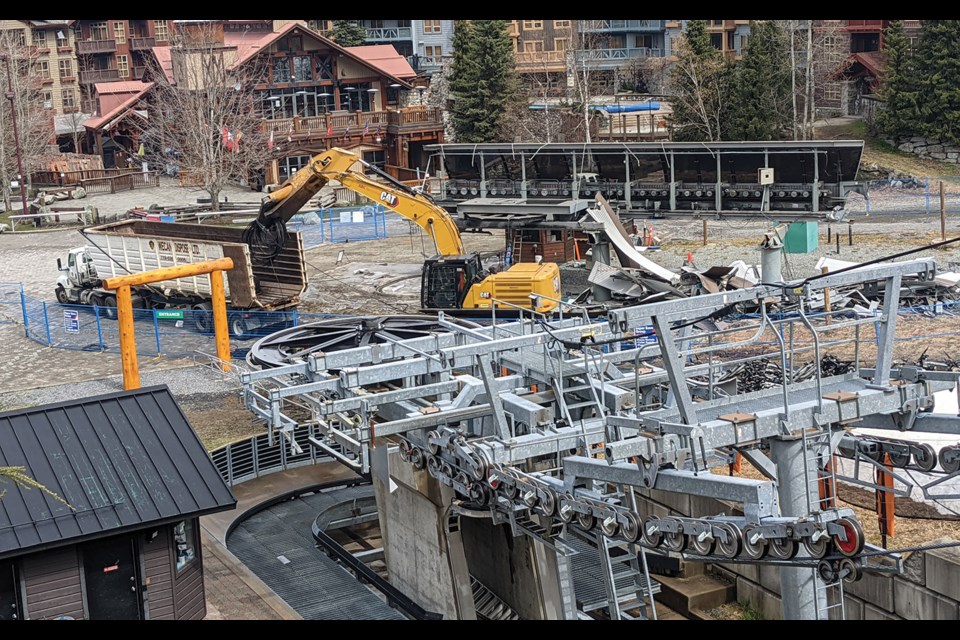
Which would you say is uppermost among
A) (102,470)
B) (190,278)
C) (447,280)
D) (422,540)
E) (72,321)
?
(190,278)

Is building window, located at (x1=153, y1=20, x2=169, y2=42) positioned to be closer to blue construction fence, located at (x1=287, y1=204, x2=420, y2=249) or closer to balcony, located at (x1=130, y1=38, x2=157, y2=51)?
balcony, located at (x1=130, y1=38, x2=157, y2=51)

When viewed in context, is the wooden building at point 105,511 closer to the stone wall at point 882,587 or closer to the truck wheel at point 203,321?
the stone wall at point 882,587

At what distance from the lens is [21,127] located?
61.2 meters

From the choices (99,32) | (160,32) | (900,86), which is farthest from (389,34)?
(900,86)

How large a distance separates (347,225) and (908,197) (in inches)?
905

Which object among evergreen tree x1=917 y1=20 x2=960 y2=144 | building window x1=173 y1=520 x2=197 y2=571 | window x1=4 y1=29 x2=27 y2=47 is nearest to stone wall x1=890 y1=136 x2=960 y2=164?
evergreen tree x1=917 y1=20 x2=960 y2=144

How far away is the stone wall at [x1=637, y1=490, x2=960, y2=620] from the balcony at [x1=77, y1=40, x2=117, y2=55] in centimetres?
6601

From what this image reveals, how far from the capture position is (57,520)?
514 inches

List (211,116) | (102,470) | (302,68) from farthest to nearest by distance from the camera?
(302,68) → (211,116) → (102,470)

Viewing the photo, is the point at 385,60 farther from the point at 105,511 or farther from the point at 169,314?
the point at 105,511
